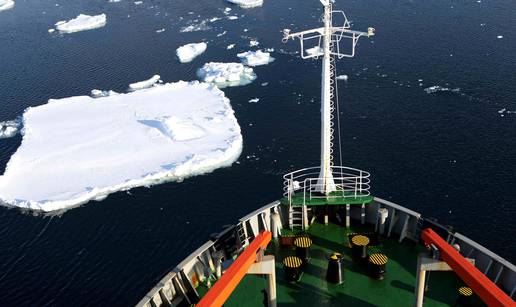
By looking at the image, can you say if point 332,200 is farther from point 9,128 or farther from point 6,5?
point 6,5

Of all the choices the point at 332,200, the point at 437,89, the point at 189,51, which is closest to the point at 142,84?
the point at 189,51

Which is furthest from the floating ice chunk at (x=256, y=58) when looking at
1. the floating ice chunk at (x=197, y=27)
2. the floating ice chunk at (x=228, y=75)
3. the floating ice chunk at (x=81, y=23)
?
the floating ice chunk at (x=81, y=23)

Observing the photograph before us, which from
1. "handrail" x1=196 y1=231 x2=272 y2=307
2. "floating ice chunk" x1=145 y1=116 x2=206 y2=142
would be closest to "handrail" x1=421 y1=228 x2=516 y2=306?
"handrail" x1=196 y1=231 x2=272 y2=307

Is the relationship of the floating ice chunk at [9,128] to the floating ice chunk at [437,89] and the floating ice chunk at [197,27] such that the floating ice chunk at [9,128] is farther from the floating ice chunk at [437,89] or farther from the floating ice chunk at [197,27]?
the floating ice chunk at [437,89]

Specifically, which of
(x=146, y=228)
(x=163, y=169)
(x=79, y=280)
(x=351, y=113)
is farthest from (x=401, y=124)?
(x=79, y=280)

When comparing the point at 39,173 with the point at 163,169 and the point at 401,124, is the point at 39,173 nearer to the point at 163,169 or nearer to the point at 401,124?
the point at 163,169

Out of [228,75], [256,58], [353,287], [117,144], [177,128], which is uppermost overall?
[256,58]
